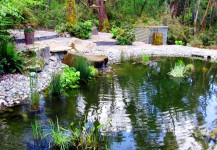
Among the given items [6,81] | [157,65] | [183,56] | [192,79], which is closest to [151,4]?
[183,56]

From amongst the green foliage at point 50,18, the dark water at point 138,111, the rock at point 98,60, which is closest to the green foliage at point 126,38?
the green foliage at point 50,18

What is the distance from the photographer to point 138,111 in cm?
583

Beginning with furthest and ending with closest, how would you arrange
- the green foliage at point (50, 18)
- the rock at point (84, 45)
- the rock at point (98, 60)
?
the green foliage at point (50, 18)
the rock at point (84, 45)
the rock at point (98, 60)

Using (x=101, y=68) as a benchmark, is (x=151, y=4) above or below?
above

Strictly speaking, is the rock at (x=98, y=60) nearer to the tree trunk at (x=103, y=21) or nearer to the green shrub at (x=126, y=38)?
the green shrub at (x=126, y=38)

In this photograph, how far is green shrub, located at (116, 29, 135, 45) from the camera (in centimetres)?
1341

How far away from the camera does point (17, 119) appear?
17.0 ft

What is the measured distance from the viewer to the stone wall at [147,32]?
564 inches

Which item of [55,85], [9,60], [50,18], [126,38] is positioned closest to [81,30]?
[126,38]

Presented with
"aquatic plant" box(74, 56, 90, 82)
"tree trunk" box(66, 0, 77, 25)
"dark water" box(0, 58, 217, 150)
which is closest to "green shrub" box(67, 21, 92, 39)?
"tree trunk" box(66, 0, 77, 25)

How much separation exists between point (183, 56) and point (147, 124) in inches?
285

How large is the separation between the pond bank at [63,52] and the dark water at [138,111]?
614 millimetres

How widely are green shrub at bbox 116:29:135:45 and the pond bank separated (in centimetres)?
25

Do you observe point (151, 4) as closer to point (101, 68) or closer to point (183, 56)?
point (183, 56)
